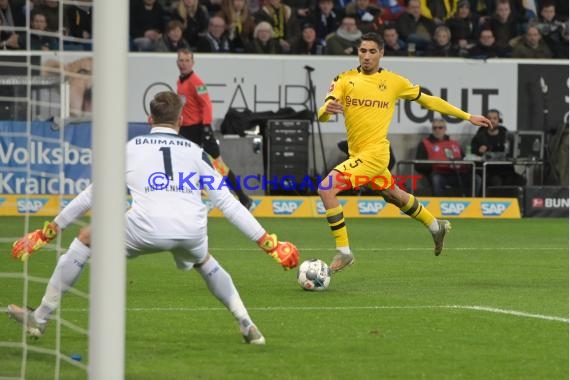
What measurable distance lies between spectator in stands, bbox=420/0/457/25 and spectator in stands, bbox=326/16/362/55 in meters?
2.00

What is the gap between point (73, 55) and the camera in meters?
8.85

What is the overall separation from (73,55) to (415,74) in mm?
15154

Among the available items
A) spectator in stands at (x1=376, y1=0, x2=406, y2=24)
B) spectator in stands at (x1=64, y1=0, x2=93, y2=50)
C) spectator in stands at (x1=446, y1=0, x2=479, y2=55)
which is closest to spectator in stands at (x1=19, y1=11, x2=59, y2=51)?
spectator in stands at (x1=64, y1=0, x2=93, y2=50)

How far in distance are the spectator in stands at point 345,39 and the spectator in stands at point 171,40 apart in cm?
241

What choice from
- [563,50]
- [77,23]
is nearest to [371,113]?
[77,23]

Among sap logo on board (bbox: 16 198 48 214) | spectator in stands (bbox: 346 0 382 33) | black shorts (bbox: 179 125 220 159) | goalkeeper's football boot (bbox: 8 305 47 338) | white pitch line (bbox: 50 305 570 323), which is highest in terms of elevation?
spectator in stands (bbox: 346 0 382 33)

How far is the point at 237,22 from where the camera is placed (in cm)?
2461

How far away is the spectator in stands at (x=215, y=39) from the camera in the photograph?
78.8 feet

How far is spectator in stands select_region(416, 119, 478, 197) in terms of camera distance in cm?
2350

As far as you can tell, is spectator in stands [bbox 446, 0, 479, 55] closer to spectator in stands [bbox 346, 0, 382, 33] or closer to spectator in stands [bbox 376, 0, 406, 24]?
spectator in stands [bbox 376, 0, 406, 24]

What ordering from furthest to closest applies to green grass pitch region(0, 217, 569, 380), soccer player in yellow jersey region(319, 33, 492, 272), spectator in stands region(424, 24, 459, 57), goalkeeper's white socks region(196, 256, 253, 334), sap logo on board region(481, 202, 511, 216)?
spectator in stands region(424, 24, 459, 57) < sap logo on board region(481, 202, 511, 216) < soccer player in yellow jersey region(319, 33, 492, 272) < goalkeeper's white socks region(196, 256, 253, 334) < green grass pitch region(0, 217, 569, 380)

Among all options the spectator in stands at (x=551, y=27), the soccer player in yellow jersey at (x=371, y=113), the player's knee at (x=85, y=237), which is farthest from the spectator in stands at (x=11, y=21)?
the spectator in stands at (x=551, y=27)

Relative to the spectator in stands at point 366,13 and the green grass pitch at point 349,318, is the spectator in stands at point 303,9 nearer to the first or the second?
the spectator in stands at point 366,13

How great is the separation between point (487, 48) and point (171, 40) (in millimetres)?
5412
